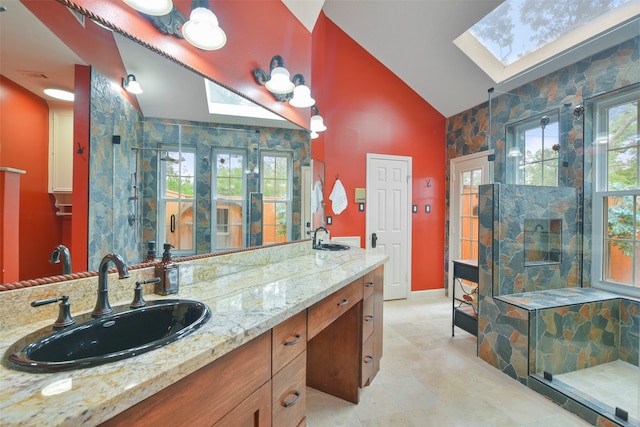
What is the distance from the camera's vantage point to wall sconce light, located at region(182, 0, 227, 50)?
1438 mm

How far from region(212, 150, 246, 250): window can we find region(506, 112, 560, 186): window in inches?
100

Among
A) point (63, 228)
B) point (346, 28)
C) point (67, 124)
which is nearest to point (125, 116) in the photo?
point (67, 124)

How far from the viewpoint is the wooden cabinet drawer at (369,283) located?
1.92 m

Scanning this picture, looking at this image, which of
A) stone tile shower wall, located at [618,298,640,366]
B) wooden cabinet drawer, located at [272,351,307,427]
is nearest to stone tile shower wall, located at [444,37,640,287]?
stone tile shower wall, located at [618,298,640,366]

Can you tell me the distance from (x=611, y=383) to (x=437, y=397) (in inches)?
50.3

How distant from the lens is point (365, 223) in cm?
387

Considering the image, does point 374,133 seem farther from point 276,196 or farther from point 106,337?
point 106,337

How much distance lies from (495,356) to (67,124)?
3.12m

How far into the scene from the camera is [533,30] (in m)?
2.75

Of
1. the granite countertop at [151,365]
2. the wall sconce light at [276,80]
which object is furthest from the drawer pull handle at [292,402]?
the wall sconce light at [276,80]

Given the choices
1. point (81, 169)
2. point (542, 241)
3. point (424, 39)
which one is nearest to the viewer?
point (81, 169)

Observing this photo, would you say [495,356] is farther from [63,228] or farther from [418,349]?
[63,228]

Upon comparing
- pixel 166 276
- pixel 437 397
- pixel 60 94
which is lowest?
pixel 437 397

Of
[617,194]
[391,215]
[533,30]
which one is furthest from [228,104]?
[617,194]
